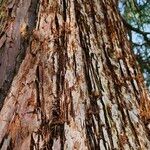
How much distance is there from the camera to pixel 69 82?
4.14 feet

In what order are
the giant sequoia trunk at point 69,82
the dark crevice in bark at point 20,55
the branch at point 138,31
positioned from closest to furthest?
the giant sequoia trunk at point 69,82, the dark crevice in bark at point 20,55, the branch at point 138,31

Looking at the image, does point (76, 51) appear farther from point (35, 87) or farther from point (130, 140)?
point (130, 140)

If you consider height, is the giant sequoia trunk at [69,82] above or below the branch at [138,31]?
below

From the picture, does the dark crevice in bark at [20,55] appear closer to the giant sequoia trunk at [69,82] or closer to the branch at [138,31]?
the giant sequoia trunk at [69,82]

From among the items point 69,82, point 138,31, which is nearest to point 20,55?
point 69,82

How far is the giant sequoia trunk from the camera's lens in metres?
1.13

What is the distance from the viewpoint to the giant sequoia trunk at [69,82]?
1.13 m

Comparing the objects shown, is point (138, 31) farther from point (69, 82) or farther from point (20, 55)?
point (69, 82)

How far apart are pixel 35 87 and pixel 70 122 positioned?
221 millimetres

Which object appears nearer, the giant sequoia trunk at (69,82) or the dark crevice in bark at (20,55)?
the giant sequoia trunk at (69,82)

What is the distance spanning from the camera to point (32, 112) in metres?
1.20

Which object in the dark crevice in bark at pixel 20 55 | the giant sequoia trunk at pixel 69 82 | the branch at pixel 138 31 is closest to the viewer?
the giant sequoia trunk at pixel 69 82

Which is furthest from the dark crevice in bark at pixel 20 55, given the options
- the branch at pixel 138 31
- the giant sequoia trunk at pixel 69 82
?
the branch at pixel 138 31

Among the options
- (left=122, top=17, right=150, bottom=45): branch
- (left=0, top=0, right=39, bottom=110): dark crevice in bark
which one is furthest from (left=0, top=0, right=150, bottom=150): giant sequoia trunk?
(left=122, top=17, right=150, bottom=45): branch
